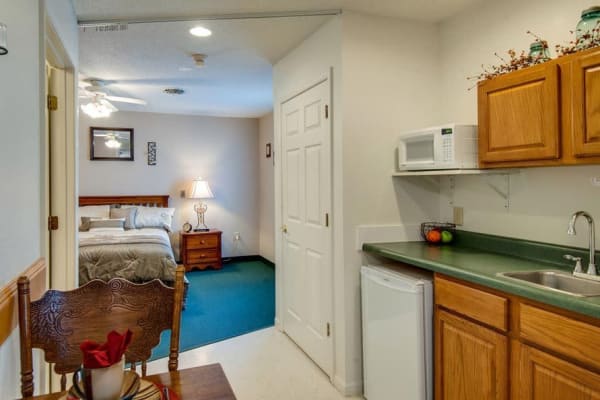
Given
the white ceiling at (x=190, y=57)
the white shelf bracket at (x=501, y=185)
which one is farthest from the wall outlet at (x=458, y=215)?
the white ceiling at (x=190, y=57)

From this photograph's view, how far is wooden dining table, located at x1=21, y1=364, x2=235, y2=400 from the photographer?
3.59ft

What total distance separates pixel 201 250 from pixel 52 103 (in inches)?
165

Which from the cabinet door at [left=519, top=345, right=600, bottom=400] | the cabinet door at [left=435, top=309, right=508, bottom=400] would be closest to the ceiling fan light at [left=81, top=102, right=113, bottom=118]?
the cabinet door at [left=435, top=309, right=508, bottom=400]

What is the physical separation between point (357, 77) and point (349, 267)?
4.01 ft

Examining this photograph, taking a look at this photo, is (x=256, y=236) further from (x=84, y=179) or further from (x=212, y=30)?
(x=212, y=30)

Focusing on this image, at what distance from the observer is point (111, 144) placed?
20.7 feet

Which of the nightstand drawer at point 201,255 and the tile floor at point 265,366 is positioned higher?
the nightstand drawer at point 201,255

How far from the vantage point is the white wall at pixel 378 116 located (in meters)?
2.67

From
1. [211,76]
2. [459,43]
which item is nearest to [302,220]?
[459,43]

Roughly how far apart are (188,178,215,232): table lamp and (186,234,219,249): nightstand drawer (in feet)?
0.85

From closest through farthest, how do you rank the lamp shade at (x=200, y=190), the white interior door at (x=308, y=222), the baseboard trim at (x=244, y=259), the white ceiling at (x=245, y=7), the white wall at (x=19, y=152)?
the white wall at (x=19, y=152) → the white ceiling at (x=245, y=7) → the white interior door at (x=308, y=222) → the lamp shade at (x=200, y=190) → the baseboard trim at (x=244, y=259)

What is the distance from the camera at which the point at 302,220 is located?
3.29 meters

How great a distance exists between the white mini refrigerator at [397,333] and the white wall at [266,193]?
412cm

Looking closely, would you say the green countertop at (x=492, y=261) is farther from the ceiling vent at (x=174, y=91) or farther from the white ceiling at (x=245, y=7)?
the ceiling vent at (x=174, y=91)
